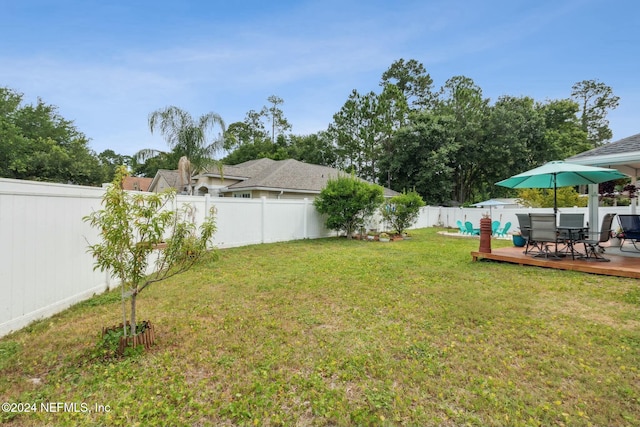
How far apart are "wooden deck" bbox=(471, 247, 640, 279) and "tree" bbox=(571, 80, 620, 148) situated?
36031 mm

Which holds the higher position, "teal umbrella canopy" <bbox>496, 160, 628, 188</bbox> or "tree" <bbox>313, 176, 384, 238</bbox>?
"teal umbrella canopy" <bbox>496, 160, 628, 188</bbox>

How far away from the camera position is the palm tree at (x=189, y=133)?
1723cm

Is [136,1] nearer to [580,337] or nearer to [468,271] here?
[468,271]

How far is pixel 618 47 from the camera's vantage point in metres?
11.1

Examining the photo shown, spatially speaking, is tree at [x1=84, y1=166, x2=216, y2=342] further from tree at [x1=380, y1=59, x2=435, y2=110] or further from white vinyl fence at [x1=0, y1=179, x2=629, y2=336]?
tree at [x1=380, y1=59, x2=435, y2=110]

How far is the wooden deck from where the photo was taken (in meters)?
6.31

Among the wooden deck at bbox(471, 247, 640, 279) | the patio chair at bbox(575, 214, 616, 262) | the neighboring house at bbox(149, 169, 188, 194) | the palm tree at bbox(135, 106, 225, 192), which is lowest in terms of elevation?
the wooden deck at bbox(471, 247, 640, 279)

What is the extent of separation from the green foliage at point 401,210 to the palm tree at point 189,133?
1122 centimetres

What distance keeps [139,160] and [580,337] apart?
69.1ft

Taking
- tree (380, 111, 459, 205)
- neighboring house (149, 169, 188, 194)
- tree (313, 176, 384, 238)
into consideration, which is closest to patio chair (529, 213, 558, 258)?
tree (313, 176, 384, 238)

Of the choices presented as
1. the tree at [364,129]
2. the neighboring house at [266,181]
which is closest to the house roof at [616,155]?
the neighboring house at [266,181]

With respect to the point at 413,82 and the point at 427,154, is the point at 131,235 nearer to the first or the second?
the point at 427,154

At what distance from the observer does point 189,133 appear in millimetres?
17641

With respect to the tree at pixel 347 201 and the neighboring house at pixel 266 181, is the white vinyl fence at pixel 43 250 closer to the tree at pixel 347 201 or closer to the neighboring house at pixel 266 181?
the tree at pixel 347 201
